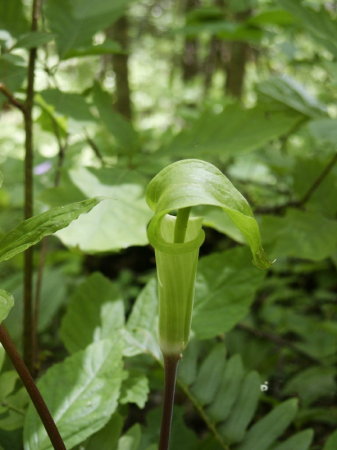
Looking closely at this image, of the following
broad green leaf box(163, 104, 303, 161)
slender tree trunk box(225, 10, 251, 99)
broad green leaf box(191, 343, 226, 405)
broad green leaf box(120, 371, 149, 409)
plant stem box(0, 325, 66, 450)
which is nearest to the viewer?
plant stem box(0, 325, 66, 450)

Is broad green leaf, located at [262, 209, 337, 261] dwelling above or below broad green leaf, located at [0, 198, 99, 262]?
below

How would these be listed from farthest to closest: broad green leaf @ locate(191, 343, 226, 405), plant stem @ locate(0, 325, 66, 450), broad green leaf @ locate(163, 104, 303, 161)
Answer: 1. broad green leaf @ locate(163, 104, 303, 161)
2. broad green leaf @ locate(191, 343, 226, 405)
3. plant stem @ locate(0, 325, 66, 450)

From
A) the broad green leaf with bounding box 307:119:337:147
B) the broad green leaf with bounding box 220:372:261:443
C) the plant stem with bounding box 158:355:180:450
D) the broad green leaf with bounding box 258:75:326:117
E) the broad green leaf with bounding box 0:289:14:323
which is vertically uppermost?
the broad green leaf with bounding box 0:289:14:323

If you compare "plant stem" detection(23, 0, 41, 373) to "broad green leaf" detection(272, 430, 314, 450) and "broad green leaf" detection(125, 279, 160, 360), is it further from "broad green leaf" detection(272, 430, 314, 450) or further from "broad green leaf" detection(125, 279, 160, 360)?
"broad green leaf" detection(272, 430, 314, 450)

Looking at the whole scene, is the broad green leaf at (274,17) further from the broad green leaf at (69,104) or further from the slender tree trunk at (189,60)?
the slender tree trunk at (189,60)

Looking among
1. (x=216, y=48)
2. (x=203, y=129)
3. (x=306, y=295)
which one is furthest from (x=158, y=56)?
(x=203, y=129)

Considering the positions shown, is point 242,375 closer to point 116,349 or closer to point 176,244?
point 116,349

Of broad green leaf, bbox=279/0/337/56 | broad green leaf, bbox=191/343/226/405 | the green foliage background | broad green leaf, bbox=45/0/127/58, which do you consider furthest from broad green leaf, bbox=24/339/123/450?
broad green leaf, bbox=279/0/337/56

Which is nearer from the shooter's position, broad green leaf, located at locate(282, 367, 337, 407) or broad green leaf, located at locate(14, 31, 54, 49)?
broad green leaf, located at locate(14, 31, 54, 49)
